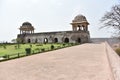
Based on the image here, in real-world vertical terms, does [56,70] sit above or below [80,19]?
below

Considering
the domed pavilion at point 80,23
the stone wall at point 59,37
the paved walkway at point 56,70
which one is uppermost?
the domed pavilion at point 80,23

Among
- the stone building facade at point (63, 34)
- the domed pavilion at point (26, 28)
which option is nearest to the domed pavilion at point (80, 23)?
the stone building facade at point (63, 34)

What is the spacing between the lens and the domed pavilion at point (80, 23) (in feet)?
160

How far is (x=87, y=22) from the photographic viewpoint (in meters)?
48.8

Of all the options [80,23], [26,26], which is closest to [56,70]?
[80,23]

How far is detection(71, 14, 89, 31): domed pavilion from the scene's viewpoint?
160ft

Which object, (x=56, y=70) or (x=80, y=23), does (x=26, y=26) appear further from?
(x=56, y=70)

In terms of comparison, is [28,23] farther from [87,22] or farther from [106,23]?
[106,23]

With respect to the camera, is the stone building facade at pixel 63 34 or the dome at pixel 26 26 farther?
the dome at pixel 26 26

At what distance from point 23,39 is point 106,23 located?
95.3 feet

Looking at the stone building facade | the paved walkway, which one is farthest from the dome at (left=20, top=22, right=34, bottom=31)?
the paved walkway

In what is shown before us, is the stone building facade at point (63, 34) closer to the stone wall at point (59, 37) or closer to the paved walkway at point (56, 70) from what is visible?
the stone wall at point (59, 37)

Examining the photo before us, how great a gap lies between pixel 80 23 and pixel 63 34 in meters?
4.60

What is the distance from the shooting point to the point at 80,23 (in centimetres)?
4878
